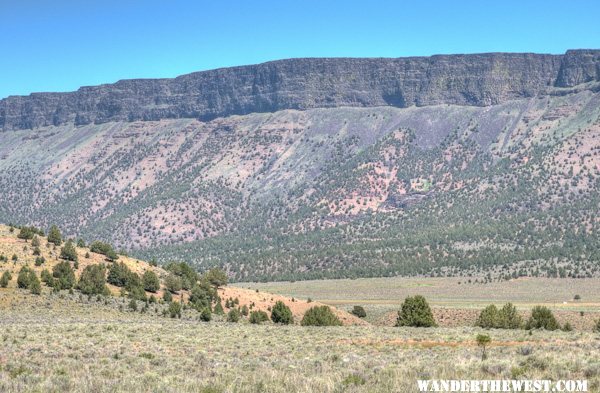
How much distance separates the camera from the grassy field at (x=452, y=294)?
77625 millimetres

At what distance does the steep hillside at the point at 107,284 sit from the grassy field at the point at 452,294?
32.8 ft

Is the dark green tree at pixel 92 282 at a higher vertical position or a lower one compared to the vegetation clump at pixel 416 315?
higher

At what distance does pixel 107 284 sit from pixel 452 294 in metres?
55.4

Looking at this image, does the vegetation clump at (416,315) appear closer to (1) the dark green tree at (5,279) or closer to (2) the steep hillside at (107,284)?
(2) the steep hillside at (107,284)

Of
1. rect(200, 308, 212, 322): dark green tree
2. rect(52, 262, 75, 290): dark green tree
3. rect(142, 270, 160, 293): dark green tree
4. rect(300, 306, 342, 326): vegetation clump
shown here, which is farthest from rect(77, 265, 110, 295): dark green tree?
rect(300, 306, 342, 326): vegetation clump

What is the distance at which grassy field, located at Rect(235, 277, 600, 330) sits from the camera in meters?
77.6

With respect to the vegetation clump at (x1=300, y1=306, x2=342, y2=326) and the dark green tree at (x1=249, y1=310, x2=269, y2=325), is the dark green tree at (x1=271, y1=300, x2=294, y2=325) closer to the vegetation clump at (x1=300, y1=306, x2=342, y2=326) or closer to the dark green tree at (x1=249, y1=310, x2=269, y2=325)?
the dark green tree at (x1=249, y1=310, x2=269, y2=325)

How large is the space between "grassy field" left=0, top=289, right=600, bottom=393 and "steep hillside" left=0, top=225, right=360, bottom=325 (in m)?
13.3

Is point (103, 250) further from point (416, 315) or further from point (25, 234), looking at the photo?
point (416, 315)

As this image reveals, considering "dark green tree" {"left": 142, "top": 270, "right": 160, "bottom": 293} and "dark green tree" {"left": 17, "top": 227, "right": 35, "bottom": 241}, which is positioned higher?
"dark green tree" {"left": 17, "top": 227, "right": 35, "bottom": 241}

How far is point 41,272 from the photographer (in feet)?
207

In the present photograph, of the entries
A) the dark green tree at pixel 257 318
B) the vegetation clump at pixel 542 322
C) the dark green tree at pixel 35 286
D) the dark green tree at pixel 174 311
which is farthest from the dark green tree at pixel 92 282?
the vegetation clump at pixel 542 322

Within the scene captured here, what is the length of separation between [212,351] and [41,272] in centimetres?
3631

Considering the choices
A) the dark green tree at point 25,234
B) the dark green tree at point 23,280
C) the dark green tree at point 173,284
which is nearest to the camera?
the dark green tree at point 23,280
